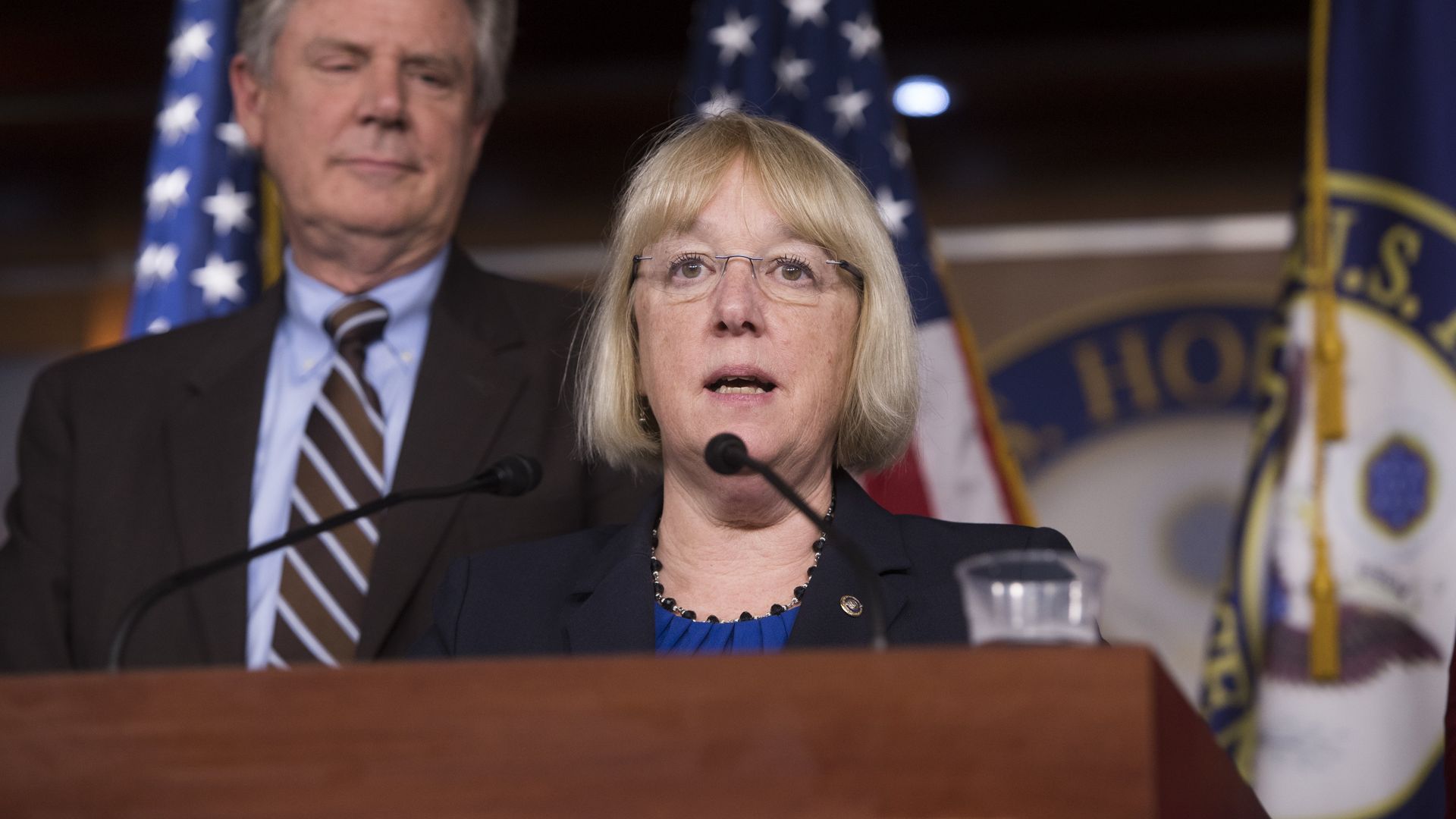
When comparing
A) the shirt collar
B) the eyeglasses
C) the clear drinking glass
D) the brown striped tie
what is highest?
the eyeglasses

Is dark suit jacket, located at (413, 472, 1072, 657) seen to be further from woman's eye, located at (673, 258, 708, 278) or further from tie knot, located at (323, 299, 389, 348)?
tie knot, located at (323, 299, 389, 348)

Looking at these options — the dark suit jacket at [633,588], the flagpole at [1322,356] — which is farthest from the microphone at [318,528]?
the flagpole at [1322,356]

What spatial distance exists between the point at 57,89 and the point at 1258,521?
11.7 ft

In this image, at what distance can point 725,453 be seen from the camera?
5.40 feet

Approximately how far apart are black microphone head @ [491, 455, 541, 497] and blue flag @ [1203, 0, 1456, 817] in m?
1.48

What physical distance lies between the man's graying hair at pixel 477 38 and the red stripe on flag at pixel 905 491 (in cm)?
94

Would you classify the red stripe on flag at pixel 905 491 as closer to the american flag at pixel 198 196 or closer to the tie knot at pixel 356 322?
the tie knot at pixel 356 322

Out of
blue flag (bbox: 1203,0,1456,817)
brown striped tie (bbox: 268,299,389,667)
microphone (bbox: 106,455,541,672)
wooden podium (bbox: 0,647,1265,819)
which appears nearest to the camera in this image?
wooden podium (bbox: 0,647,1265,819)

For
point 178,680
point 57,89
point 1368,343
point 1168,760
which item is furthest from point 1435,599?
point 57,89

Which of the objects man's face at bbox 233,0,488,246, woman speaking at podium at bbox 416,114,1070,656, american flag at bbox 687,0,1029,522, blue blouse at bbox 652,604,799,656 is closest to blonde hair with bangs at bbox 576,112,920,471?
woman speaking at podium at bbox 416,114,1070,656

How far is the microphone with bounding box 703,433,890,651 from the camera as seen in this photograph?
1.32 m

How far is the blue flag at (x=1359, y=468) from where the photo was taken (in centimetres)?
269

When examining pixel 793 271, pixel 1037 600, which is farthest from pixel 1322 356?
pixel 1037 600

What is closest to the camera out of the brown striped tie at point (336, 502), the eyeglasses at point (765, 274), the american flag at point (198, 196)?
the eyeglasses at point (765, 274)
